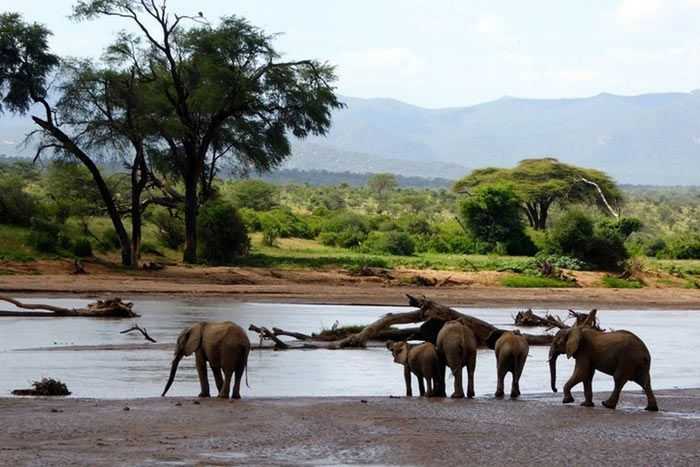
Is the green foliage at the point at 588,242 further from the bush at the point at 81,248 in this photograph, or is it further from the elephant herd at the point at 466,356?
the elephant herd at the point at 466,356

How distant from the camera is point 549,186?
248 ft

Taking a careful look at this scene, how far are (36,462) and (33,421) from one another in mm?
2518

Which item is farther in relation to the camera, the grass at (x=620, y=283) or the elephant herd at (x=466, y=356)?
the grass at (x=620, y=283)

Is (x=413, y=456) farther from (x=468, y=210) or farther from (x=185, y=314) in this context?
(x=468, y=210)

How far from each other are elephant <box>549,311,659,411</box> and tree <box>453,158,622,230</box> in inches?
2388

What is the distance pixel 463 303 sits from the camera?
37875 mm

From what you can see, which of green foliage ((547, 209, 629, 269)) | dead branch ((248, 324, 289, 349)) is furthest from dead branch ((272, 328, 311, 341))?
green foliage ((547, 209, 629, 269))

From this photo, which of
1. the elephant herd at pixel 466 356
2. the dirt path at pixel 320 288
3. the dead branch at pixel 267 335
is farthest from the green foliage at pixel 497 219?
the elephant herd at pixel 466 356

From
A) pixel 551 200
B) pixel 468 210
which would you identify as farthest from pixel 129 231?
pixel 551 200

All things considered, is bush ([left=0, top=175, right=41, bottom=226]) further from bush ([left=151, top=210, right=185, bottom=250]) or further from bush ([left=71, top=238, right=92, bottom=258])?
bush ([left=151, top=210, right=185, bottom=250])

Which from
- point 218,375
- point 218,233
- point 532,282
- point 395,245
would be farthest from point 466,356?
point 395,245

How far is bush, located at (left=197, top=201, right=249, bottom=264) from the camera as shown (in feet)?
156

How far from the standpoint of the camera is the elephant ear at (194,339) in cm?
1445

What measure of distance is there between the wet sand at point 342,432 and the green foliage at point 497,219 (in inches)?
1712
